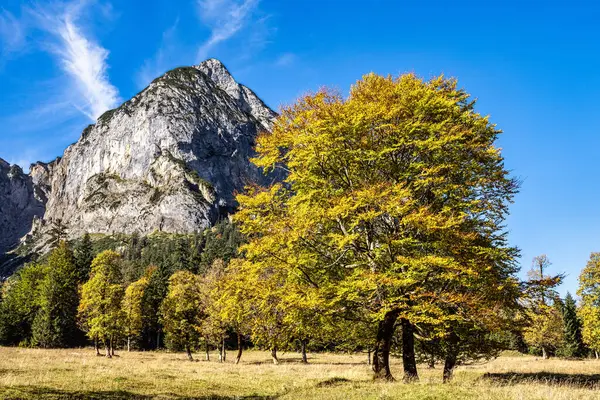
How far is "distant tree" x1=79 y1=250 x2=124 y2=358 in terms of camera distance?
44406 mm

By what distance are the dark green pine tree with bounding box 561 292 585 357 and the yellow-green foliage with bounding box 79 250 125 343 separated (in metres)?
73.9

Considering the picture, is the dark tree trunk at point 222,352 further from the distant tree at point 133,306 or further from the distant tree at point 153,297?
the distant tree at point 153,297

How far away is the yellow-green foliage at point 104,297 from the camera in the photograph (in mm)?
44406

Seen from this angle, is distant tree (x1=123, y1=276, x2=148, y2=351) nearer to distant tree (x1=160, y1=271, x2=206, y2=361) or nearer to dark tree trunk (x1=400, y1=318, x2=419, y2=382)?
distant tree (x1=160, y1=271, x2=206, y2=361)

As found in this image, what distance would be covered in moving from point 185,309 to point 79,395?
39300mm

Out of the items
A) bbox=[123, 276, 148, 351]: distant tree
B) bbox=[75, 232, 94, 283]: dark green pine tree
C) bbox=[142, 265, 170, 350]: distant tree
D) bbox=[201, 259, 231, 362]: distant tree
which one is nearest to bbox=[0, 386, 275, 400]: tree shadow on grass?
bbox=[201, 259, 231, 362]: distant tree

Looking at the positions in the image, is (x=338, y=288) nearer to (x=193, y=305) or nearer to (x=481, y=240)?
(x=481, y=240)

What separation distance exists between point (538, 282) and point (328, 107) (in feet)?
36.5

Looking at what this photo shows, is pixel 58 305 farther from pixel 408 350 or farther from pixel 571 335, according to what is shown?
pixel 571 335

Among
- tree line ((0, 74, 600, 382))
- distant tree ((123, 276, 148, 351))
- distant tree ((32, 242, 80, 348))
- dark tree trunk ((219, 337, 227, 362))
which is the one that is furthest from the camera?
distant tree ((123, 276, 148, 351))

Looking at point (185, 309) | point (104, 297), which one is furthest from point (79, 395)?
point (185, 309)

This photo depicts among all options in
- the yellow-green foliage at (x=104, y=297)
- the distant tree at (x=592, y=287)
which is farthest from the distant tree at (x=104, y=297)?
the distant tree at (x=592, y=287)

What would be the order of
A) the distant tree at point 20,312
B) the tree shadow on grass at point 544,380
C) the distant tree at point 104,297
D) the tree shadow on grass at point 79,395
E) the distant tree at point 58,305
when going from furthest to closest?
the distant tree at point 20,312
the distant tree at point 58,305
the distant tree at point 104,297
the tree shadow on grass at point 544,380
the tree shadow on grass at point 79,395

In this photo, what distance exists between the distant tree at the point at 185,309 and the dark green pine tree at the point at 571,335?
211 feet
